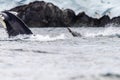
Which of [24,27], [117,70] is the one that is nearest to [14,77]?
[117,70]

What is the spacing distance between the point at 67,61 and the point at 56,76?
15.6 ft

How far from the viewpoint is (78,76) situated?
552 inches

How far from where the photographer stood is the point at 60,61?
1886 centimetres

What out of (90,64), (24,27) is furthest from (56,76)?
(24,27)

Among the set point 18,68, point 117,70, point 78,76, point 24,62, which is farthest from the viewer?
point 24,62

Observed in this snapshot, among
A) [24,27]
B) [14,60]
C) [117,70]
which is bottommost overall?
[24,27]

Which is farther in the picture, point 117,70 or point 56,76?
point 117,70

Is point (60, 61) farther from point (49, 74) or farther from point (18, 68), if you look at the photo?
point (49, 74)

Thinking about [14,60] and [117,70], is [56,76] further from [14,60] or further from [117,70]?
[14,60]

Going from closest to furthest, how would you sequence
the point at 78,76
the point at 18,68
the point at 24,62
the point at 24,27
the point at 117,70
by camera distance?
the point at 78,76
the point at 117,70
the point at 18,68
the point at 24,62
the point at 24,27

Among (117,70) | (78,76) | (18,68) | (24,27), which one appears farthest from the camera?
(24,27)

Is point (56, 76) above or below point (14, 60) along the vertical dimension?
above

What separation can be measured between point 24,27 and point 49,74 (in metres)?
20.0

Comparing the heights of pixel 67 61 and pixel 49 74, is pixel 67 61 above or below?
below
